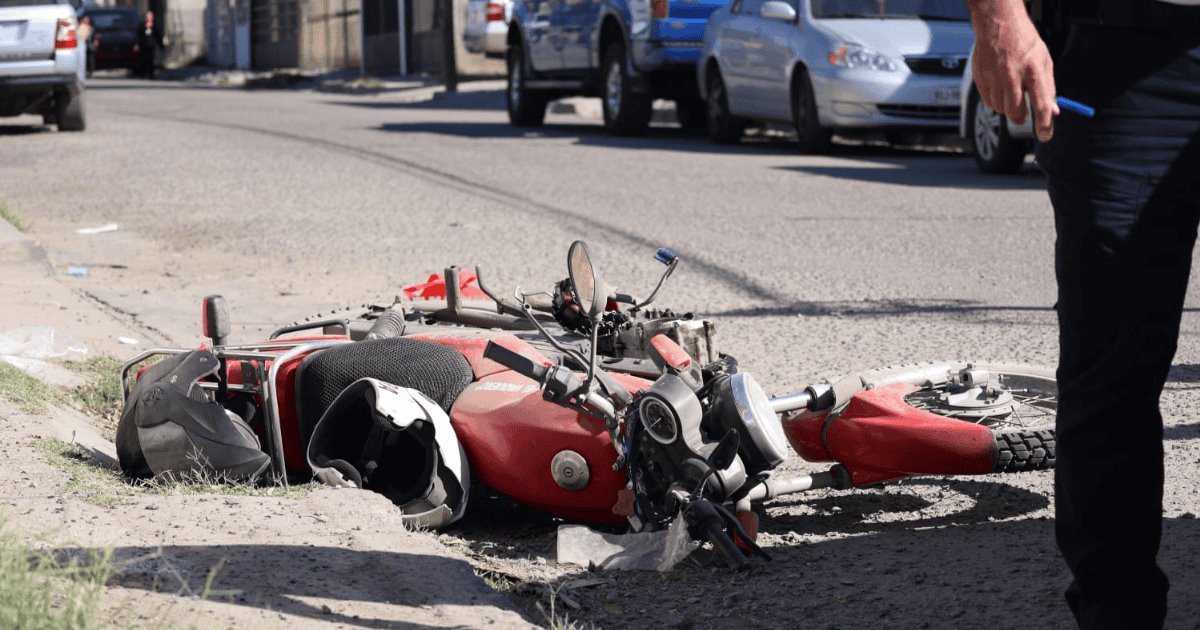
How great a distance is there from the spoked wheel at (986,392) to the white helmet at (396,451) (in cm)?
98

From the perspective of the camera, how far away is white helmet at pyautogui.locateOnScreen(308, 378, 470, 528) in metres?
3.67

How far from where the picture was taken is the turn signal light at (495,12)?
26188 millimetres

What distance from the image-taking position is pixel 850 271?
25.2 feet

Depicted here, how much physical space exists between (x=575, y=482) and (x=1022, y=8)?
62.6 inches

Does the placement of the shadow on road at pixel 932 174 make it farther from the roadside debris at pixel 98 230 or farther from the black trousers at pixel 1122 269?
the black trousers at pixel 1122 269

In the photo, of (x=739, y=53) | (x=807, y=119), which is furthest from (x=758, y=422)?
(x=739, y=53)

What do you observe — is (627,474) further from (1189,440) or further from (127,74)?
(127,74)

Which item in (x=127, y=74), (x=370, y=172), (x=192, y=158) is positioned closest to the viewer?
(x=370, y=172)

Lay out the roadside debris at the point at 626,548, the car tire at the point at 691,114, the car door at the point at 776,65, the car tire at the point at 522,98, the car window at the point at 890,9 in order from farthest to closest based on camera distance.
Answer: the car tire at the point at 522,98
the car tire at the point at 691,114
the car door at the point at 776,65
the car window at the point at 890,9
the roadside debris at the point at 626,548

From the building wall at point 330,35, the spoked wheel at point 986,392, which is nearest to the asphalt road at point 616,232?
the spoked wheel at point 986,392

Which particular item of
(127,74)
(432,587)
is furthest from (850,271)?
(127,74)

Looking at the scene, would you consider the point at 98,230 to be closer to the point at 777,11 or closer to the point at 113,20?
the point at 777,11

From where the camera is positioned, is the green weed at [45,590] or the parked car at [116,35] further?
the parked car at [116,35]

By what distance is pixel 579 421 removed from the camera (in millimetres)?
3607
